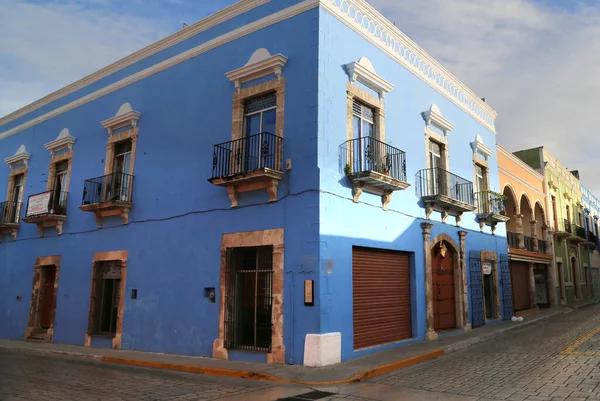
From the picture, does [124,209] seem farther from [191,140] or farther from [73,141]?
[73,141]

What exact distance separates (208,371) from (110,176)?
23.8ft

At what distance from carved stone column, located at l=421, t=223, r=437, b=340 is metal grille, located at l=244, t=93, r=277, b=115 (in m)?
5.38

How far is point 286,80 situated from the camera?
33.9 ft

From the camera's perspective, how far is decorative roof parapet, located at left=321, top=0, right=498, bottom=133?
1104cm

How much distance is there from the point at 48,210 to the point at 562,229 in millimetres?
25894

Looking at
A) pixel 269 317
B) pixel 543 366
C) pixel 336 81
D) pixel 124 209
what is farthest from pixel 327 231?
pixel 124 209

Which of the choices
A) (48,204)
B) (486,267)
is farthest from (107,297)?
(486,267)

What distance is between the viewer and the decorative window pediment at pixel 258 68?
1039cm

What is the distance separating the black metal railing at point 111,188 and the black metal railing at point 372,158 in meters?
6.72

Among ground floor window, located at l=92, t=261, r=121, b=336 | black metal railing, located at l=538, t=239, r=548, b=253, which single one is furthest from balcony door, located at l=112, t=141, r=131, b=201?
black metal railing, located at l=538, t=239, r=548, b=253

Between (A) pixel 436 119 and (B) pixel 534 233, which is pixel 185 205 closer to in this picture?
(A) pixel 436 119

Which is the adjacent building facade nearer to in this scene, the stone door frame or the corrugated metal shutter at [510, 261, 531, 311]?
the corrugated metal shutter at [510, 261, 531, 311]

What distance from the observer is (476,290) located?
49.5ft

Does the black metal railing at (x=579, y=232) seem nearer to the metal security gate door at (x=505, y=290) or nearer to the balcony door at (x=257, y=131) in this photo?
the metal security gate door at (x=505, y=290)
